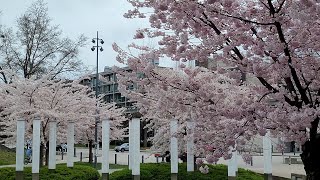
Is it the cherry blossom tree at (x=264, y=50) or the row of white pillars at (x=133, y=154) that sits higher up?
the cherry blossom tree at (x=264, y=50)

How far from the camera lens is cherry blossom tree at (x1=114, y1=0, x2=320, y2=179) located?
4965 mm

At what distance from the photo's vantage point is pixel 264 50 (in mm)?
5336

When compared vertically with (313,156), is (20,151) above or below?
below

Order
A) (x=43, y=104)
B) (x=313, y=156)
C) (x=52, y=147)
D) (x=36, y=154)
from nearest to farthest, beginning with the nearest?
1. (x=313, y=156)
2. (x=36, y=154)
3. (x=52, y=147)
4. (x=43, y=104)

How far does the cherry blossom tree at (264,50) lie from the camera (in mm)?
4965

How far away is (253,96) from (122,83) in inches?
80.3

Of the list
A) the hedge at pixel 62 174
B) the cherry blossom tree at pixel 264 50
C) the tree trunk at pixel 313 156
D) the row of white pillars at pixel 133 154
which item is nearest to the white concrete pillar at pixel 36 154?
the row of white pillars at pixel 133 154

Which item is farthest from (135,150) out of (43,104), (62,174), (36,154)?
(43,104)

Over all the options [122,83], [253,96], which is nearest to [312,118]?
[253,96]

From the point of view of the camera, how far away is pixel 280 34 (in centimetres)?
493

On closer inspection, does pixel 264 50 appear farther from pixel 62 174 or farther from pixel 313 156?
pixel 62 174

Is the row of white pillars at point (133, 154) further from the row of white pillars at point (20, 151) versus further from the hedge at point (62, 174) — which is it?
the hedge at point (62, 174)

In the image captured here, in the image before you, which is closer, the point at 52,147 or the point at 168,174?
the point at 168,174

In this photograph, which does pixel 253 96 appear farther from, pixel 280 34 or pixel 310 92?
pixel 280 34
